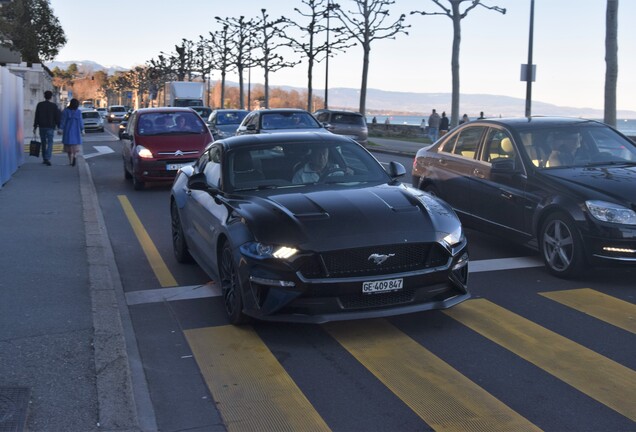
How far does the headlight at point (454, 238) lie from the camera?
6247mm

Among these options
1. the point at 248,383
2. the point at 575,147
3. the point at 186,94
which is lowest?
the point at 248,383

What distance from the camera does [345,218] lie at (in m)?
6.16

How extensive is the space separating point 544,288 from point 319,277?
9.51ft

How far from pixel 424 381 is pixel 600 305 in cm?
264

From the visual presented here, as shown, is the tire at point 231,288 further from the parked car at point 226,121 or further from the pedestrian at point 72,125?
the parked car at point 226,121

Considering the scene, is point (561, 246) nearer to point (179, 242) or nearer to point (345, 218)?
point (345, 218)

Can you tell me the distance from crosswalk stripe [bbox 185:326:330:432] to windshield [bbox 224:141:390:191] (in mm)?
1538

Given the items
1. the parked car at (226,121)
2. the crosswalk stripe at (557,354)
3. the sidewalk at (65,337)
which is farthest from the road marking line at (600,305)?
the parked car at (226,121)

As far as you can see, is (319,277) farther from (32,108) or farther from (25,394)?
(32,108)

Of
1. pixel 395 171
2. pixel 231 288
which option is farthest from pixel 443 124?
pixel 231 288

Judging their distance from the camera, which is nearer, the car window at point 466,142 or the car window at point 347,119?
the car window at point 466,142

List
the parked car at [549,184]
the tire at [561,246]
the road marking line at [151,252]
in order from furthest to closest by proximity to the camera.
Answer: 1. the road marking line at [151,252]
2. the tire at [561,246]
3. the parked car at [549,184]

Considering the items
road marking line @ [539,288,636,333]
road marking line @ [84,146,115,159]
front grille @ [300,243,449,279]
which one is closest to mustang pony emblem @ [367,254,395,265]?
front grille @ [300,243,449,279]

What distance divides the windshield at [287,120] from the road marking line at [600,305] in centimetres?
1432
